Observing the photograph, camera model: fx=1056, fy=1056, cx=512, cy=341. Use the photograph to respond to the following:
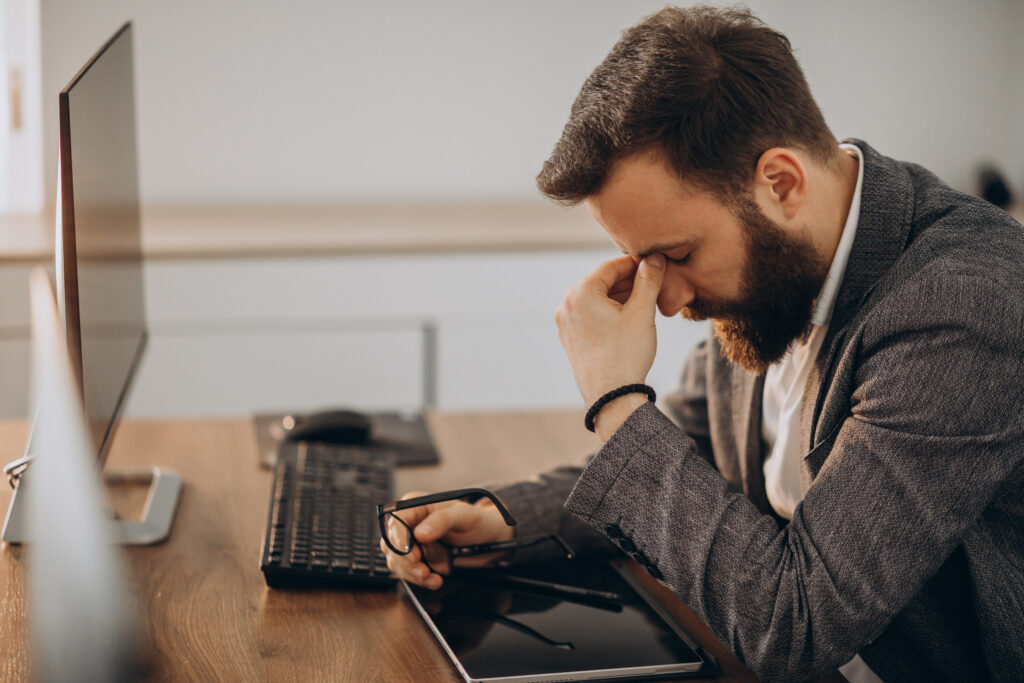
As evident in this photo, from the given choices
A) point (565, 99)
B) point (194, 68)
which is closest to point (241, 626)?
point (194, 68)

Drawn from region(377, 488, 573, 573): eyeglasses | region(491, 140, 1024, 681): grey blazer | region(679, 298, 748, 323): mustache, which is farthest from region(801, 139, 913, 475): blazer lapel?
region(377, 488, 573, 573): eyeglasses

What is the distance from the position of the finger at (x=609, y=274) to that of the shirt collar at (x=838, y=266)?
A: 0.70ft

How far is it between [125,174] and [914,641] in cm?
114

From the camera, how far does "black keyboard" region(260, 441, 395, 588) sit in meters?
1.14

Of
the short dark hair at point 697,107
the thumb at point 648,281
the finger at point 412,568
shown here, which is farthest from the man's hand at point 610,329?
the finger at point 412,568

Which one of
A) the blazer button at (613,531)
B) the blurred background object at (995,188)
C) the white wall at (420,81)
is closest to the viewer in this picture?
the blazer button at (613,531)

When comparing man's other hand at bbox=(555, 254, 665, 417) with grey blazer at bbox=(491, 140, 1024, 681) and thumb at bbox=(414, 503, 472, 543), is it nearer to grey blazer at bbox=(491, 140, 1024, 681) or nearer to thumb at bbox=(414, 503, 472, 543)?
grey blazer at bbox=(491, 140, 1024, 681)

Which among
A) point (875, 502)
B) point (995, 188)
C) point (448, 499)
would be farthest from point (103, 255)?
point (995, 188)

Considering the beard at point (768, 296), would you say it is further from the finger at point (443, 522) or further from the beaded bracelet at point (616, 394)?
Answer: the finger at point (443, 522)

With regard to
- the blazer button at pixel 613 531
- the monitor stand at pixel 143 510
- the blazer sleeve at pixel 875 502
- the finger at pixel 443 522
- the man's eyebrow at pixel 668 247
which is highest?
the man's eyebrow at pixel 668 247

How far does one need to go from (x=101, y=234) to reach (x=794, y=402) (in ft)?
2.66

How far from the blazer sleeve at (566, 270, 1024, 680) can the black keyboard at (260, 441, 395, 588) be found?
1.17 feet

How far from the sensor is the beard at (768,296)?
1091 millimetres

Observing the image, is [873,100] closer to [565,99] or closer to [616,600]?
[565,99]
